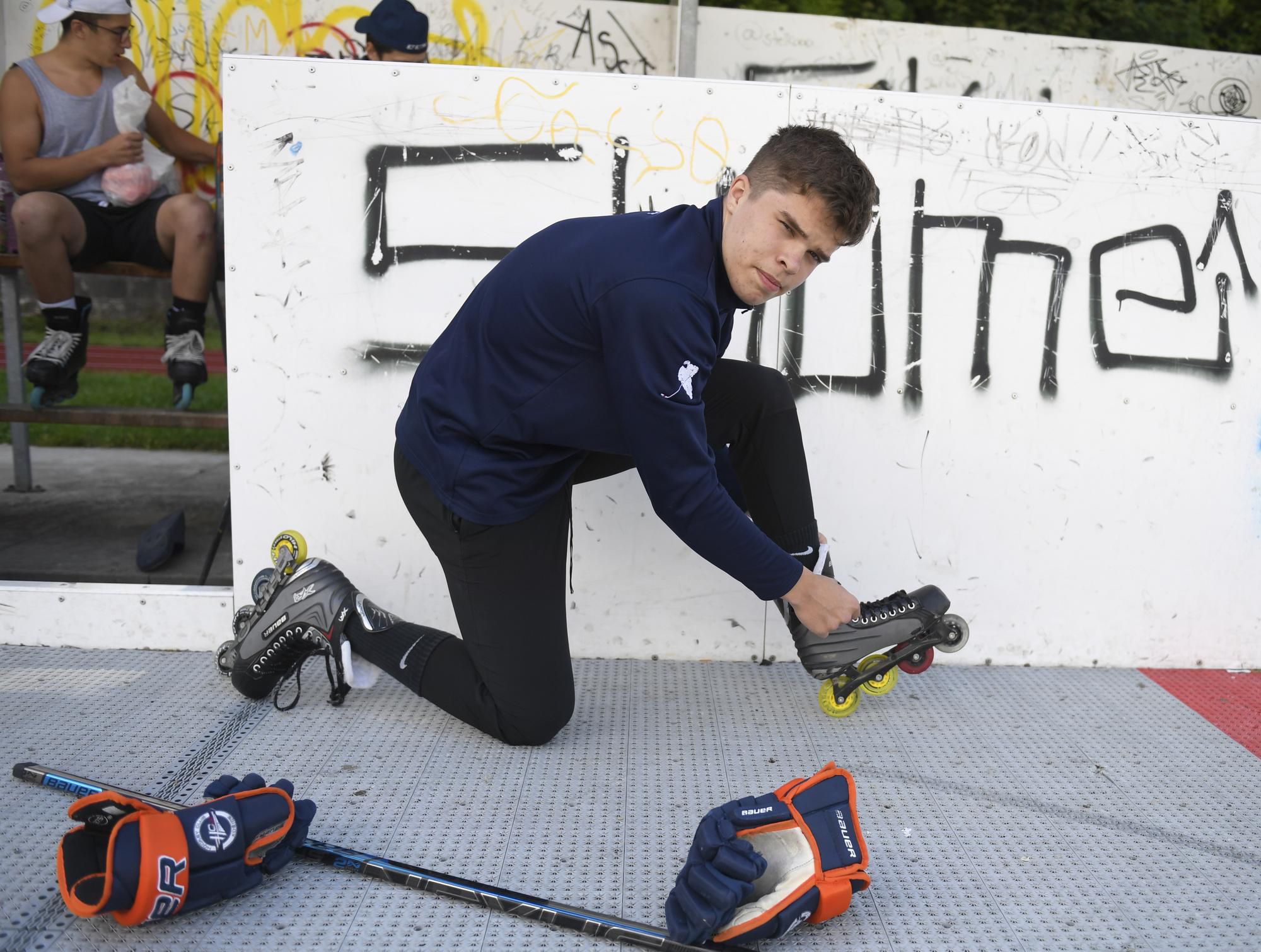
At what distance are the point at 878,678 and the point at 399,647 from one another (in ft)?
4.24

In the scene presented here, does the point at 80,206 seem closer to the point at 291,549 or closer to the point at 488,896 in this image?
the point at 291,549

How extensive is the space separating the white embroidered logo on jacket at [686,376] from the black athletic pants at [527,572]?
22.2 inches

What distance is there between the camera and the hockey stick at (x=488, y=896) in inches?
74.4

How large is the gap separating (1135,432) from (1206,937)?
166cm

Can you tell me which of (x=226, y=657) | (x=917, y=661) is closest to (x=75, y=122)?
(x=226, y=657)

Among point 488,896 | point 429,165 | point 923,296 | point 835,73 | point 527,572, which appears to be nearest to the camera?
point 488,896

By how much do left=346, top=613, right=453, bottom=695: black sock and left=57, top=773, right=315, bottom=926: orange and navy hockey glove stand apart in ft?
2.11

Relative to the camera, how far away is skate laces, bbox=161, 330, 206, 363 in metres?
3.56

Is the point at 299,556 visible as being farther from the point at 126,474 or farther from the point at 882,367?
the point at 126,474

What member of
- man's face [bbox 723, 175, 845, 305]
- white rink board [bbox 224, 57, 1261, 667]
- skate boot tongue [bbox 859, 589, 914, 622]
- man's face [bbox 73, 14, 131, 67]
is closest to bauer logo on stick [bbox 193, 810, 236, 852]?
white rink board [bbox 224, 57, 1261, 667]

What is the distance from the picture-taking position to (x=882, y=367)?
10.4 feet

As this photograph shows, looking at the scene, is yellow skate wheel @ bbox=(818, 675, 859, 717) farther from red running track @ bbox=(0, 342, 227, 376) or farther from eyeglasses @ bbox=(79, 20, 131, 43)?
red running track @ bbox=(0, 342, 227, 376)

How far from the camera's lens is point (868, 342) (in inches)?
124

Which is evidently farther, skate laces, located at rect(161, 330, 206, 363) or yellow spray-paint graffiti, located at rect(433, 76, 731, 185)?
skate laces, located at rect(161, 330, 206, 363)
